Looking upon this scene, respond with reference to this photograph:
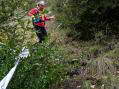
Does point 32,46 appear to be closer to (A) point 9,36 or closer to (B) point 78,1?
(A) point 9,36

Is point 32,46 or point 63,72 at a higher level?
point 32,46

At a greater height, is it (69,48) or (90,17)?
(90,17)

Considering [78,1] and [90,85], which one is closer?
[90,85]

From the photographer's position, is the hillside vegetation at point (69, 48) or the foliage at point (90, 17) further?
the foliage at point (90, 17)

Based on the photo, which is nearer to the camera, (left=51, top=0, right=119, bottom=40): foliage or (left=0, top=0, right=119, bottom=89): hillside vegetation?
(left=0, top=0, right=119, bottom=89): hillside vegetation

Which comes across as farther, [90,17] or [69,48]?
[90,17]

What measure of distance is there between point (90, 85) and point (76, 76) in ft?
2.47

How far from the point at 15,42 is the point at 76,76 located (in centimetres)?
154

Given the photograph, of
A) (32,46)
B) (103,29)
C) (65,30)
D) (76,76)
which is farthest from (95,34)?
(32,46)

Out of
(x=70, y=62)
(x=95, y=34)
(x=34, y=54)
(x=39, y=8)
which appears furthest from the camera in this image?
(x=39, y=8)

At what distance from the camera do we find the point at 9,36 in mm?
8312

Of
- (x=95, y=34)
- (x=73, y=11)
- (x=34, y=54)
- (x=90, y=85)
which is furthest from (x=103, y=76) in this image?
(x=73, y=11)

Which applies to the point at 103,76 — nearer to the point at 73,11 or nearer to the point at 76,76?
the point at 76,76

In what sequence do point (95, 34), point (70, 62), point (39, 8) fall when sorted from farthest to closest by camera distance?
point (39, 8) → point (95, 34) → point (70, 62)
